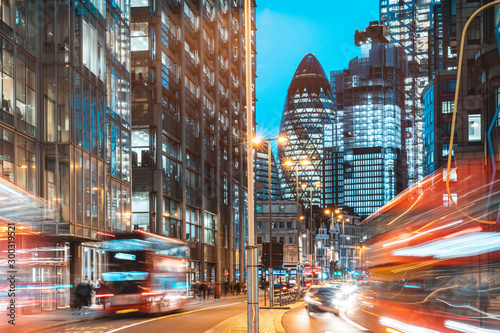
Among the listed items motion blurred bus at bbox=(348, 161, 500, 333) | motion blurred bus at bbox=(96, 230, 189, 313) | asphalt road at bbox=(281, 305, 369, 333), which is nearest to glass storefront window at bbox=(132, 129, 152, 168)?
motion blurred bus at bbox=(96, 230, 189, 313)

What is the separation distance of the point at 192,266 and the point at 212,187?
12350mm

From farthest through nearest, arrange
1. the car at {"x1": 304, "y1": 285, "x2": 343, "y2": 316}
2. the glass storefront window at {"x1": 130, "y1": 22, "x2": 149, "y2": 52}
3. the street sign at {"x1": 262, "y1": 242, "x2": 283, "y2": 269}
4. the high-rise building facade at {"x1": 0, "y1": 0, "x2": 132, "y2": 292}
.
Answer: the glass storefront window at {"x1": 130, "y1": 22, "x2": 149, "y2": 52}
the car at {"x1": 304, "y1": 285, "x2": 343, "y2": 316}
the high-rise building facade at {"x1": 0, "y1": 0, "x2": 132, "y2": 292}
the street sign at {"x1": 262, "y1": 242, "x2": 283, "y2": 269}

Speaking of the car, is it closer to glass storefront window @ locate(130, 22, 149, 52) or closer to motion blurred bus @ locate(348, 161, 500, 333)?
motion blurred bus @ locate(348, 161, 500, 333)

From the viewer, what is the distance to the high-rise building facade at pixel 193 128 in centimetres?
5956

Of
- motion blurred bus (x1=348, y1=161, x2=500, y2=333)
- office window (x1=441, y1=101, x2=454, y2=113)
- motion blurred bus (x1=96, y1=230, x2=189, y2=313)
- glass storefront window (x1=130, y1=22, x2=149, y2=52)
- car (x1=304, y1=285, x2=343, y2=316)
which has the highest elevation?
glass storefront window (x1=130, y1=22, x2=149, y2=52)

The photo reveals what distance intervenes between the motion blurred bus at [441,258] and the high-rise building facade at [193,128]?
1685 inches

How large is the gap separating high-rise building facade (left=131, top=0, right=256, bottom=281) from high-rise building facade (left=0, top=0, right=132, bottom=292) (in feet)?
50.0

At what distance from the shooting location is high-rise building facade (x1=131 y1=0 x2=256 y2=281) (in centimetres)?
5956

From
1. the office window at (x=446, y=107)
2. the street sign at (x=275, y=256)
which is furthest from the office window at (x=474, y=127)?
the office window at (x=446, y=107)

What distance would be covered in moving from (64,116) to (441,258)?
27991mm

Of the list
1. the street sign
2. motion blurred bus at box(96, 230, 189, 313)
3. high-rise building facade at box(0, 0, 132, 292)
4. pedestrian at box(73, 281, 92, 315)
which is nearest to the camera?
the street sign

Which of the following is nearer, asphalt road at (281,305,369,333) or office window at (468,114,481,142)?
asphalt road at (281,305,369,333)

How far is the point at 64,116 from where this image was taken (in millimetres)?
35500

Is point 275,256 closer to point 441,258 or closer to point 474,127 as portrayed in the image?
point 441,258
